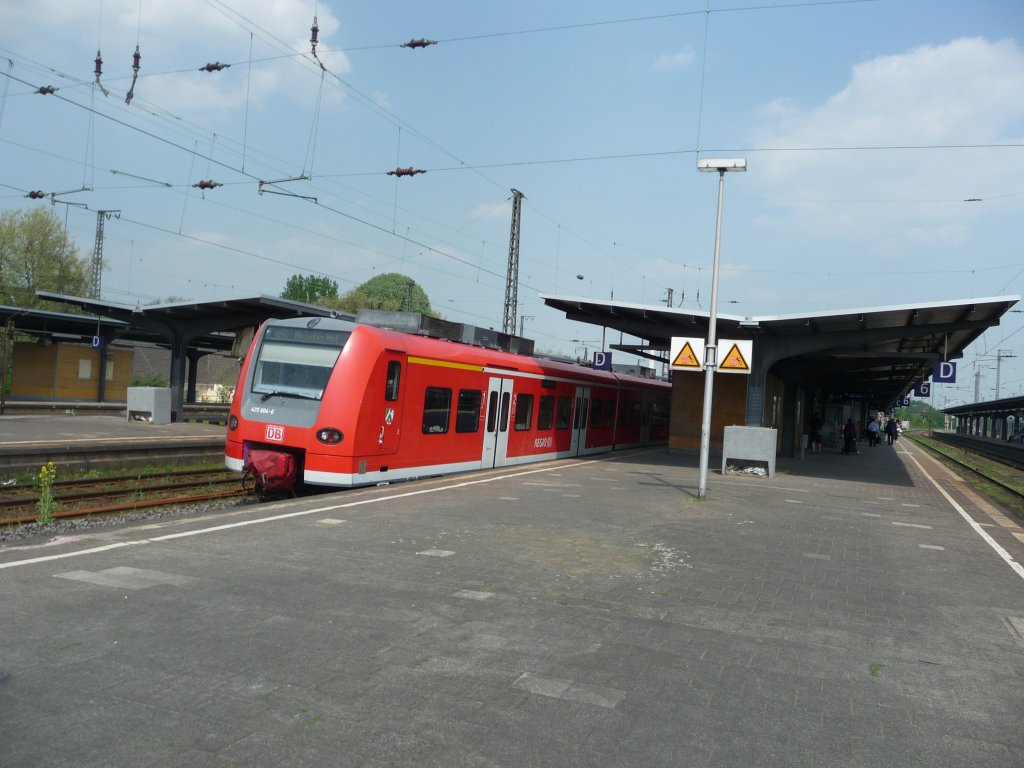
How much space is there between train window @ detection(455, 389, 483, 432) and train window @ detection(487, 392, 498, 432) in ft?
1.47

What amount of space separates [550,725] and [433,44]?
13090mm

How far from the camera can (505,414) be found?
1675 cm

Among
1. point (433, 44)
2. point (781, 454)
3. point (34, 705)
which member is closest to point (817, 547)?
point (34, 705)

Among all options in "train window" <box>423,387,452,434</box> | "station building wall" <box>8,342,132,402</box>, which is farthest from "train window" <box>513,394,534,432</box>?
"station building wall" <box>8,342,132,402</box>

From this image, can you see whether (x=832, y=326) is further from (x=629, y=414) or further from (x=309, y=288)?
(x=309, y=288)

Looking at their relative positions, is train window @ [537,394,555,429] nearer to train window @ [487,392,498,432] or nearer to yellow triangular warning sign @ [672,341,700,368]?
train window @ [487,392,498,432]

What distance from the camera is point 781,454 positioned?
2658cm

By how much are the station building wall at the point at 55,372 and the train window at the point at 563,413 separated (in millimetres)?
23133

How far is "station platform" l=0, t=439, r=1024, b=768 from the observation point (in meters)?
3.72

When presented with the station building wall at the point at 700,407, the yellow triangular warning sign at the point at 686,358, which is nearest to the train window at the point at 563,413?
the station building wall at the point at 700,407

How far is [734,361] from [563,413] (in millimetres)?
6015

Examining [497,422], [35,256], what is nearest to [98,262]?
[35,256]

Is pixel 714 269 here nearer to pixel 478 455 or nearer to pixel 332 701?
pixel 478 455

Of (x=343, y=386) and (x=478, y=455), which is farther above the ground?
→ (x=343, y=386)
